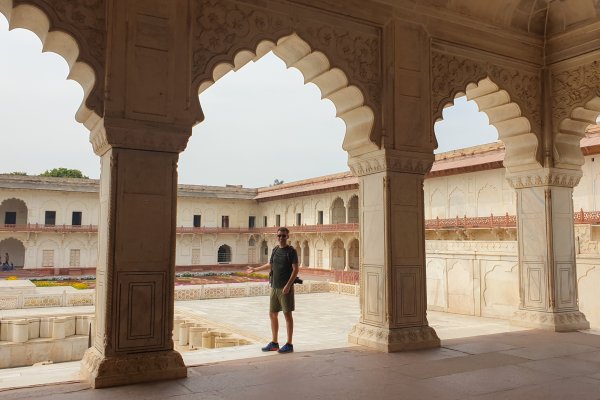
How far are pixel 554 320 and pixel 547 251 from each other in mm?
790

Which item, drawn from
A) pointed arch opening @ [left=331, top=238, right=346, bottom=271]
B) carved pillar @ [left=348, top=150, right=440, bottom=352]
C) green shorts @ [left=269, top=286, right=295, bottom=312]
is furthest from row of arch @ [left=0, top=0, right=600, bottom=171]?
pointed arch opening @ [left=331, top=238, right=346, bottom=271]

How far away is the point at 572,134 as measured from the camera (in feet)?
20.5

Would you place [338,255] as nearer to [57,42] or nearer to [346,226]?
[346,226]

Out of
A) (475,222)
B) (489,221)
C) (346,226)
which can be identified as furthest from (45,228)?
(489,221)

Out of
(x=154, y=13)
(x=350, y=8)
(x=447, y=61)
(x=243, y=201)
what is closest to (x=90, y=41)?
(x=154, y=13)

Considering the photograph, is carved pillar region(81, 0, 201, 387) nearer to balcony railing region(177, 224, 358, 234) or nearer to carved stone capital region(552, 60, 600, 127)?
carved stone capital region(552, 60, 600, 127)

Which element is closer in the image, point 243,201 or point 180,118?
point 180,118

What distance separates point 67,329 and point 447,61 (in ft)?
34.5

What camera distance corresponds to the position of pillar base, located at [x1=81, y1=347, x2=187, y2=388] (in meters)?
3.49

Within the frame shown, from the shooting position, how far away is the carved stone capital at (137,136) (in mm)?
3727

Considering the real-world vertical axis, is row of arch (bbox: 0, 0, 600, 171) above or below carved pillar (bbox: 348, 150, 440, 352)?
above

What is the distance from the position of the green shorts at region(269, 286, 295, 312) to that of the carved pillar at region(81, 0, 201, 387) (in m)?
1.12

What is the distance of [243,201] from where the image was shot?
123 ft

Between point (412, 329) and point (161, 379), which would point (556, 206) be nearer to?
point (412, 329)
